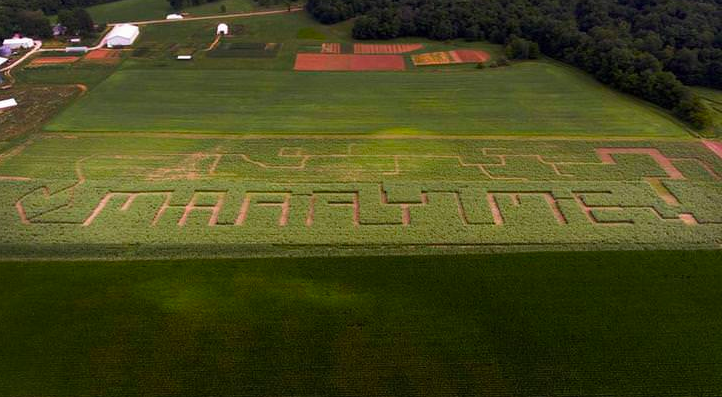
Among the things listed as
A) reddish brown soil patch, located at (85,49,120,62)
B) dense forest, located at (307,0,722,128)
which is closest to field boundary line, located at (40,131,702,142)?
dense forest, located at (307,0,722,128)

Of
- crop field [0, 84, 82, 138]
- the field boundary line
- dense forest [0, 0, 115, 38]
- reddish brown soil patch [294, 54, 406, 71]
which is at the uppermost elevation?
dense forest [0, 0, 115, 38]

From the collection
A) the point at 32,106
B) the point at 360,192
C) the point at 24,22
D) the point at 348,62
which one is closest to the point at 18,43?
the point at 24,22

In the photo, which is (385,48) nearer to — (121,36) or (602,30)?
(602,30)

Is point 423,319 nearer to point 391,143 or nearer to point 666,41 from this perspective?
point 391,143

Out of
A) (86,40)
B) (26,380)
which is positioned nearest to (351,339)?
(26,380)

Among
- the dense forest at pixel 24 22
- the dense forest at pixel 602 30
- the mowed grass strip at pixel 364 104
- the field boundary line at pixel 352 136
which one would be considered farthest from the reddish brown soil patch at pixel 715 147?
the dense forest at pixel 24 22

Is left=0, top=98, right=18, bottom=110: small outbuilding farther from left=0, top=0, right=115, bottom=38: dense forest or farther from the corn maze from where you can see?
left=0, top=0, right=115, bottom=38: dense forest
